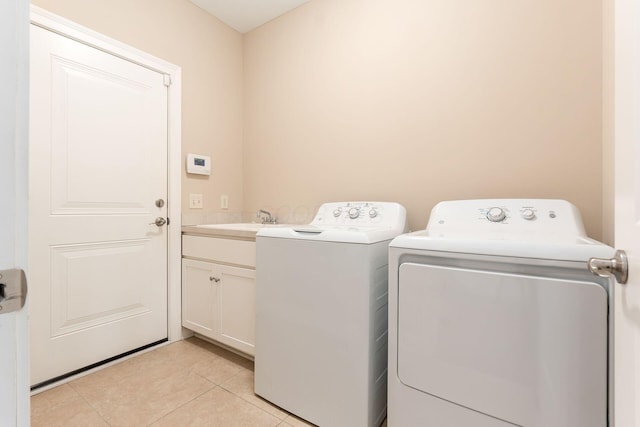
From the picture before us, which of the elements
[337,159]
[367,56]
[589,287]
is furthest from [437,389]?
[367,56]

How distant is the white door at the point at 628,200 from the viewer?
0.47 m

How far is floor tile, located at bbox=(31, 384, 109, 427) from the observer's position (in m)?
1.31

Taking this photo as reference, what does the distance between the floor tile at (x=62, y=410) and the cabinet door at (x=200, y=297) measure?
2.21ft

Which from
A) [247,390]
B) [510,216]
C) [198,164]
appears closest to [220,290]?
[247,390]

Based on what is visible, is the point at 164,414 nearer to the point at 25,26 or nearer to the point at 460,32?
the point at 25,26

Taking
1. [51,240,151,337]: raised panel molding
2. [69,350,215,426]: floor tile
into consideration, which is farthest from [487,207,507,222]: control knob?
[51,240,151,337]: raised panel molding

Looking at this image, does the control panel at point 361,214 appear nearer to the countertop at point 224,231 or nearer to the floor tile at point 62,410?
the countertop at point 224,231

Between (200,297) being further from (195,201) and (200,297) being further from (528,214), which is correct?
(528,214)

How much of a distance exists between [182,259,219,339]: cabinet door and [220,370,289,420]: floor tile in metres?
0.34

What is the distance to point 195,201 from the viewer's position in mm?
2256

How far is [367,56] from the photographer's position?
6.30ft

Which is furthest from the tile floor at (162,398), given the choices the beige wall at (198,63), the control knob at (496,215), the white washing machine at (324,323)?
the control knob at (496,215)

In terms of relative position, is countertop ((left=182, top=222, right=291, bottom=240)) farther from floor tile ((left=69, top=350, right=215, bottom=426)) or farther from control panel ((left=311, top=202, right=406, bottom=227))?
floor tile ((left=69, top=350, right=215, bottom=426))

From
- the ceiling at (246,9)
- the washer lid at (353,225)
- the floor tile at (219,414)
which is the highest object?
the ceiling at (246,9)
